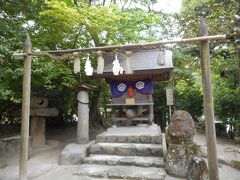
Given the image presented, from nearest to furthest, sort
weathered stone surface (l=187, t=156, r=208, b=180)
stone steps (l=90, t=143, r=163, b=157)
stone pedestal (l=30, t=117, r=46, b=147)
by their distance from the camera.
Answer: weathered stone surface (l=187, t=156, r=208, b=180)
stone steps (l=90, t=143, r=163, b=157)
stone pedestal (l=30, t=117, r=46, b=147)

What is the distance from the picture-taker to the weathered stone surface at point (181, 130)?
5.89m

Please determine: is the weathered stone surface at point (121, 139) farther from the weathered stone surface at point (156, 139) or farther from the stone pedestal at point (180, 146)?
the stone pedestal at point (180, 146)

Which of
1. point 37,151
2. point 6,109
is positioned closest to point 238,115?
point 37,151

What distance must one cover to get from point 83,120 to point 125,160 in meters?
2.53

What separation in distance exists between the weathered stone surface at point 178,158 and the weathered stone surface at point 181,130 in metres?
0.16

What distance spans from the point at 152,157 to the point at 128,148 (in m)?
0.81

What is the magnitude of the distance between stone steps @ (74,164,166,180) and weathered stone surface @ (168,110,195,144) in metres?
0.91

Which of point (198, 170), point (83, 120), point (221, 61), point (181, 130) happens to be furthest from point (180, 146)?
point (221, 61)

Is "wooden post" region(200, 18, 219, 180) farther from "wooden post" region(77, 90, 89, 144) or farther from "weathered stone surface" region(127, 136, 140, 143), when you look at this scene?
"wooden post" region(77, 90, 89, 144)

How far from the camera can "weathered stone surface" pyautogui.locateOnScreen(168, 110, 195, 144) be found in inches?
232

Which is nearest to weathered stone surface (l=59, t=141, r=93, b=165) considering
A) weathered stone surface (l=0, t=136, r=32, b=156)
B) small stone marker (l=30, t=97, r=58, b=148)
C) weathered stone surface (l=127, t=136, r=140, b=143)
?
weathered stone surface (l=127, t=136, r=140, b=143)

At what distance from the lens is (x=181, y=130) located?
5.97m

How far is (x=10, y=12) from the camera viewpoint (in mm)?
7875

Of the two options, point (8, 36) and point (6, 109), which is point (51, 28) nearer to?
point (8, 36)
